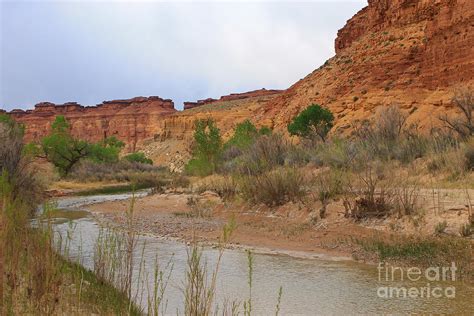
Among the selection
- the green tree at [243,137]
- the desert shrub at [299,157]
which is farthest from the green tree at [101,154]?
the desert shrub at [299,157]

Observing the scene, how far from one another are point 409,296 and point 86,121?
130112mm

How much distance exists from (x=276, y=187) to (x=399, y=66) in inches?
1305

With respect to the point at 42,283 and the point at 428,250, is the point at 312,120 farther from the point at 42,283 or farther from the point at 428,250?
the point at 42,283

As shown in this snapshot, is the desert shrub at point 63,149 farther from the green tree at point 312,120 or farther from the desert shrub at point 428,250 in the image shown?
the desert shrub at point 428,250

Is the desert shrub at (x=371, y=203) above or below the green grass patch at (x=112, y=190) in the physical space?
above

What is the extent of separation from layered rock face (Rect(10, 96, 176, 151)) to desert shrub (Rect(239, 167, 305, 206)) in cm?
10347

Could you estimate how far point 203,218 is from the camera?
53.1ft

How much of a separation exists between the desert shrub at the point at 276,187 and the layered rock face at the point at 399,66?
63.3 ft

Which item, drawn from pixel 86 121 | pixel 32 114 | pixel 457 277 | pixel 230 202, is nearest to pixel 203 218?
pixel 230 202

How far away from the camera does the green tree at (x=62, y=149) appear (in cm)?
4209

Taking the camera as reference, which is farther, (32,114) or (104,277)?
(32,114)

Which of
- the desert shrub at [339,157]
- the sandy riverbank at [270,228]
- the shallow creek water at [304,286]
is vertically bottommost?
the shallow creek water at [304,286]

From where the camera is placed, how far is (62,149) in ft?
141

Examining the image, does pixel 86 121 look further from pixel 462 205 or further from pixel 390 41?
pixel 462 205
